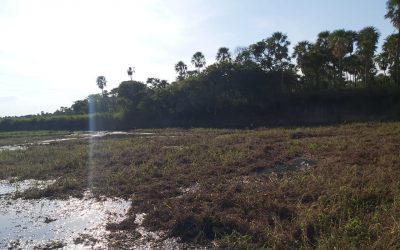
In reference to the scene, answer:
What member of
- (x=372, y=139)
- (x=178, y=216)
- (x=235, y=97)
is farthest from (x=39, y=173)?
(x=235, y=97)

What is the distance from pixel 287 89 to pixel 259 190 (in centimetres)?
4132

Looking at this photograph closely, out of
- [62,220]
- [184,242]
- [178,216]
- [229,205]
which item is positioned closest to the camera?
[184,242]

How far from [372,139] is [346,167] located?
7.33 metres

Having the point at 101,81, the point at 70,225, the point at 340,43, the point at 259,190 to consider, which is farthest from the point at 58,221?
the point at 101,81

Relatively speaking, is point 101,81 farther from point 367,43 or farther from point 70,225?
point 70,225

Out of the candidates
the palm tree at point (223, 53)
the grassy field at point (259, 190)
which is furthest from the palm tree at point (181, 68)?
the grassy field at point (259, 190)

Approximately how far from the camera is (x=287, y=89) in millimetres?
49969

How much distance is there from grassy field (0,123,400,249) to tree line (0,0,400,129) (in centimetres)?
2425

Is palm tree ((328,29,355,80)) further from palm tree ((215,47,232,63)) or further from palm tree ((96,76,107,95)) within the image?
palm tree ((96,76,107,95))

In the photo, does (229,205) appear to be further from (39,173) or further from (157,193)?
(39,173)

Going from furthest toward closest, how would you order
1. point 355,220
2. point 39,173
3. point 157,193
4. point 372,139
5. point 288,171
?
point 372,139, point 39,173, point 288,171, point 157,193, point 355,220

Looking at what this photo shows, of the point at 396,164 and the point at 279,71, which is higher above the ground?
the point at 279,71

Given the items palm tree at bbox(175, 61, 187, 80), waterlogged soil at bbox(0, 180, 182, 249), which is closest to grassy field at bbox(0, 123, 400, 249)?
waterlogged soil at bbox(0, 180, 182, 249)

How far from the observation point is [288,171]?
496 inches
